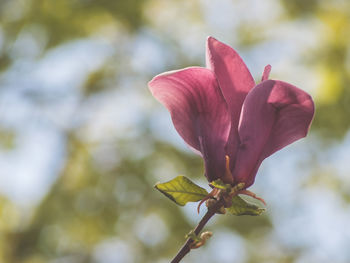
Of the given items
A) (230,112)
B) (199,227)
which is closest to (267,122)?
(230,112)

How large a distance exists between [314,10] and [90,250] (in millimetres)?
2293

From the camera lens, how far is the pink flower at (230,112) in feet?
1.47

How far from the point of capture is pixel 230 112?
0.48 meters

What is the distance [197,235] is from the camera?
1.27ft

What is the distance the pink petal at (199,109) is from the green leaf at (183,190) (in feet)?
0.09

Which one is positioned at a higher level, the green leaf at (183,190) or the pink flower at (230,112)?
the pink flower at (230,112)

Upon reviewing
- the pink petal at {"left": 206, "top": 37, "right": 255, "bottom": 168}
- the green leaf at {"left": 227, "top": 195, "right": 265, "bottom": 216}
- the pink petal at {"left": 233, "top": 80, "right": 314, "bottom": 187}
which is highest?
the pink petal at {"left": 206, "top": 37, "right": 255, "bottom": 168}

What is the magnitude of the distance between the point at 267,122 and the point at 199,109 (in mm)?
63

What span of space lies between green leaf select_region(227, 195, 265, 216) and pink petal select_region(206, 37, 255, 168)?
5 cm

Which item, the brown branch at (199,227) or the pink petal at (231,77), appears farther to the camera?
the pink petal at (231,77)

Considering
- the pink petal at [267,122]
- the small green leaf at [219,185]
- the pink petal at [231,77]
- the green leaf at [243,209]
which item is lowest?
the green leaf at [243,209]

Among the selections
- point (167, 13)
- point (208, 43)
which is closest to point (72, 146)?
point (167, 13)

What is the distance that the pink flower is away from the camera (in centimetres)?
45

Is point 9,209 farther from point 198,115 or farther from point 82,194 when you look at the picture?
point 198,115
